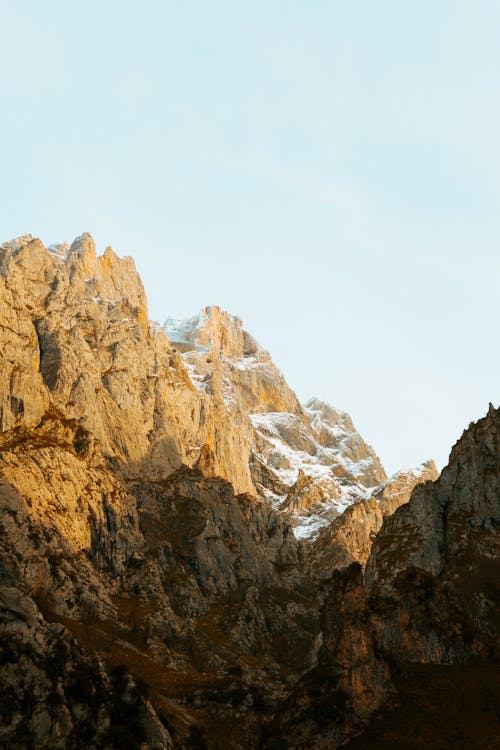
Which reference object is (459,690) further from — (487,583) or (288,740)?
→ (487,583)

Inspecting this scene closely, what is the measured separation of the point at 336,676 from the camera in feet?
477

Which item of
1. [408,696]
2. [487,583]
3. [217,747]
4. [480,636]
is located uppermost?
[487,583]

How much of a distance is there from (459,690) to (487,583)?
4604 centimetres

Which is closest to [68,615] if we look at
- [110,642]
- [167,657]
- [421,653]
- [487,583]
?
[110,642]

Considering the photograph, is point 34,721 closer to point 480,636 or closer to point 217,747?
point 217,747

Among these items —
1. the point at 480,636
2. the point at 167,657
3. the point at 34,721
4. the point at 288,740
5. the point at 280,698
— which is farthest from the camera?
the point at 167,657

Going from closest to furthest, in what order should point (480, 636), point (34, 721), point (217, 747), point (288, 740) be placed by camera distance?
point (34, 721) < point (288, 740) < point (217, 747) < point (480, 636)

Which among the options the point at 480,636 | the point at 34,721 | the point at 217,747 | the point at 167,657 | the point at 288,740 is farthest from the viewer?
the point at 167,657

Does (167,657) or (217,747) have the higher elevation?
(167,657)

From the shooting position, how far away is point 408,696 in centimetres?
14350

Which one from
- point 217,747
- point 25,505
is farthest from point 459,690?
point 25,505

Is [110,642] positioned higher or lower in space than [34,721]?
higher

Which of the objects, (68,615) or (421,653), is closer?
(421,653)

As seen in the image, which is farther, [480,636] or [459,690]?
[480,636]
